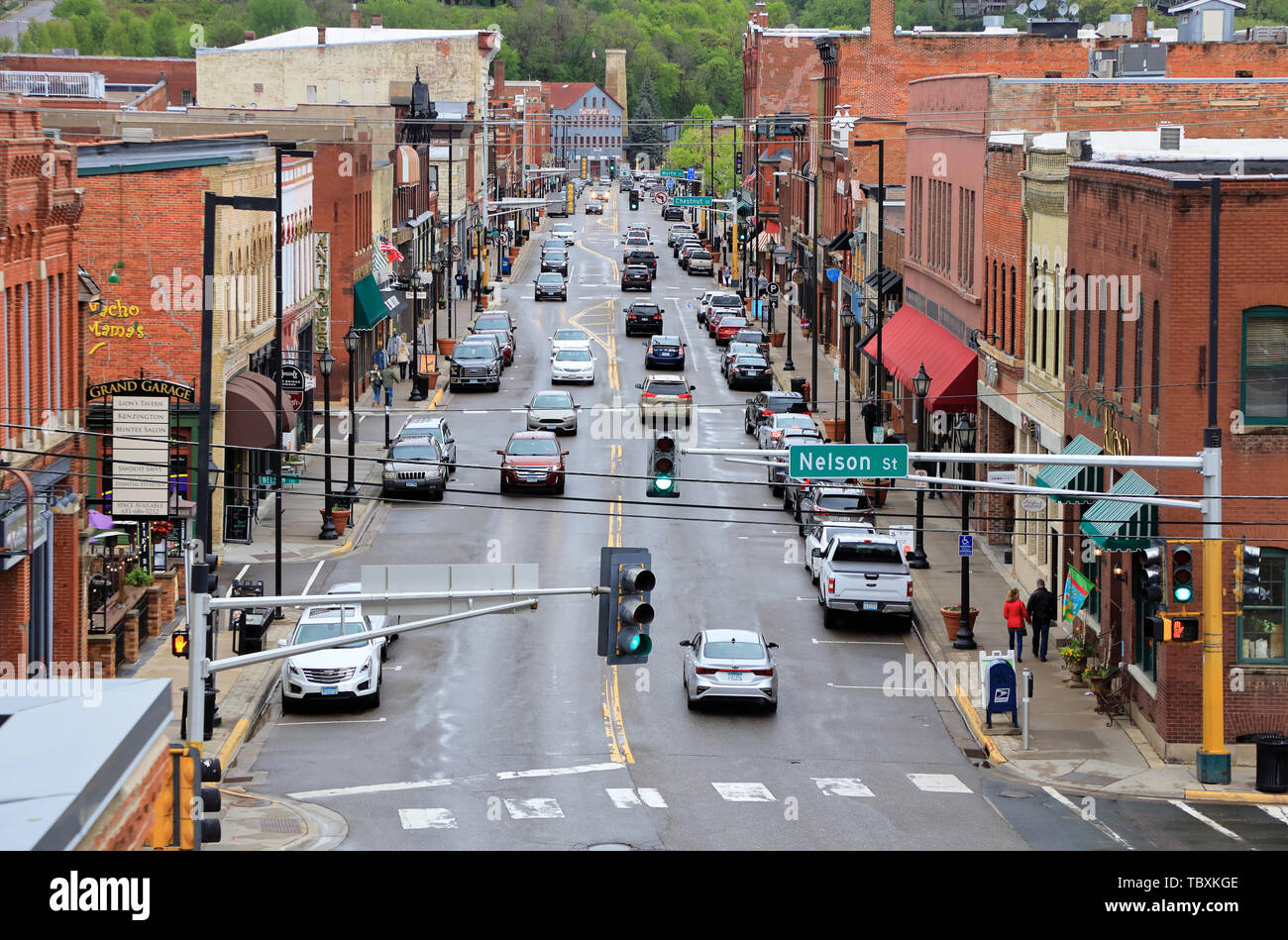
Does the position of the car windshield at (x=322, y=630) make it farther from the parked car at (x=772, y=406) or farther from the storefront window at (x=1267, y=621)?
the parked car at (x=772, y=406)

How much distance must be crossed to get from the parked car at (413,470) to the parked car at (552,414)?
903 cm

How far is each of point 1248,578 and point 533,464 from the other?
981 inches

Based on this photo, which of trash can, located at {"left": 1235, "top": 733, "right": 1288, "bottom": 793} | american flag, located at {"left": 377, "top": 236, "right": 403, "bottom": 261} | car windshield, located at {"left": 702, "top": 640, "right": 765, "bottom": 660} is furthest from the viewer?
american flag, located at {"left": 377, "top": 236, "right": 403, "bottom": 261}

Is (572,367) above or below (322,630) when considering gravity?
above

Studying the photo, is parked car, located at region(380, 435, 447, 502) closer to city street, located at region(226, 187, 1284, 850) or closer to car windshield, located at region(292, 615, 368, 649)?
city street, located at region(226, 187, 1284, 850)

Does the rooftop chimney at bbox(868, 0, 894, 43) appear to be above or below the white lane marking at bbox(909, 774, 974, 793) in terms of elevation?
above

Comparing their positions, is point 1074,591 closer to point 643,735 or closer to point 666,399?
point 643,735

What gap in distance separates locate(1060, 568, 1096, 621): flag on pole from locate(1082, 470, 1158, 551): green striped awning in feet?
8.77

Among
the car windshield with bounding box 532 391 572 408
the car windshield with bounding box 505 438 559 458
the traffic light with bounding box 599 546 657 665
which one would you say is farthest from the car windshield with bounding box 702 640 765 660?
the car windshield with bounding box 532 391 572 408

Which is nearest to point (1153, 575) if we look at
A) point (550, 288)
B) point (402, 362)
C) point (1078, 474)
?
point (1078, 474)

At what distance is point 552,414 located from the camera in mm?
55969

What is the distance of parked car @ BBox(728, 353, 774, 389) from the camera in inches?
2655

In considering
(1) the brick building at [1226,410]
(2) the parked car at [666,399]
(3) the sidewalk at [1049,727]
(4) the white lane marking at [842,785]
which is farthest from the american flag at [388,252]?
(4) the white lane marking at [842,785]

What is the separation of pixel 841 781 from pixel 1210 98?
33.7 metres
